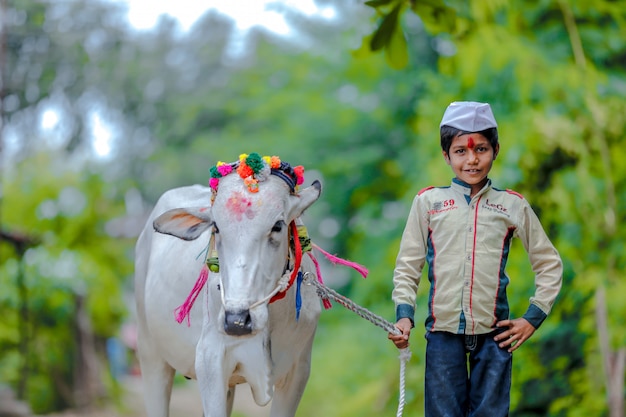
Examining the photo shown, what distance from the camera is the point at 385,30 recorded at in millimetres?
4406

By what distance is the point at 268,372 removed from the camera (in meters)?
3.75

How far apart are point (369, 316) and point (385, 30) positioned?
154 centimetres

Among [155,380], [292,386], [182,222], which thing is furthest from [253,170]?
[155,380]

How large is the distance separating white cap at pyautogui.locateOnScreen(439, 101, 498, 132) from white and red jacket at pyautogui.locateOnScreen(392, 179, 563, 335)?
0.25 m

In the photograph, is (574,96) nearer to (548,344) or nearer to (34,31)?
(548,344)

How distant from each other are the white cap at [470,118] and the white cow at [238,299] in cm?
66

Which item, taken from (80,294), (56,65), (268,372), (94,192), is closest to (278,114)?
(94,192)

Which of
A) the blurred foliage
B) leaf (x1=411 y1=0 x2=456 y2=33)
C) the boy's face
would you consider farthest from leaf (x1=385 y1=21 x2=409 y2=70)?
the boy's face

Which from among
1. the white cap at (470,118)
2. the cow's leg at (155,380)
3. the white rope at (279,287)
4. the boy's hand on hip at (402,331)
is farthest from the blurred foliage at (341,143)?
the cow's leg at (155,380)

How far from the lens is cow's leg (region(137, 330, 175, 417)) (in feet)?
16.4

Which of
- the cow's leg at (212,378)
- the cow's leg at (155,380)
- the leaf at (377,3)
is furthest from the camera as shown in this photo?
the cow's leg at (155,380)

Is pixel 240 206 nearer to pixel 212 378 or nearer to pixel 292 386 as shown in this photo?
pixel 212 378

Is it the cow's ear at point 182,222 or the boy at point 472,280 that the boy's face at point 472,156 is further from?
the cow's ear at point 182,222

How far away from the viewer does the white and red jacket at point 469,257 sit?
11.4ft
